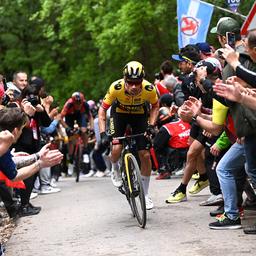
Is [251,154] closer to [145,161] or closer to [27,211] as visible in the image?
[145,161]

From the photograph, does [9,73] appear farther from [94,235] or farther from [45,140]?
[94,235]

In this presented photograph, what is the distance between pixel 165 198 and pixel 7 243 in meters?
3.22

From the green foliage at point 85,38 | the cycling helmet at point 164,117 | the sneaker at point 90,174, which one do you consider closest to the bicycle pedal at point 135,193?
the cycling helmet at point 164,117

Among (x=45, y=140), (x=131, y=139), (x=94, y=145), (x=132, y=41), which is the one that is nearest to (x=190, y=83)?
(x=131, y=139)

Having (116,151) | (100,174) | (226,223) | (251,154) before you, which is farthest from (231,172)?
(100,174)

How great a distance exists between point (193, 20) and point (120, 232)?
7.90 meters

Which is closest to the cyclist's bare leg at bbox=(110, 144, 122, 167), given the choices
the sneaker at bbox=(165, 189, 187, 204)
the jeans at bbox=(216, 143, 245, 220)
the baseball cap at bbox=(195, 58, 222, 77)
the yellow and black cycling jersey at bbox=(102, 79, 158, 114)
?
the yellow and black cycling jersey at bbox=(102, 79, 158, 114)

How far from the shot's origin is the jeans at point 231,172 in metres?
7.72

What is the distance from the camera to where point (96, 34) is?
27.3 m

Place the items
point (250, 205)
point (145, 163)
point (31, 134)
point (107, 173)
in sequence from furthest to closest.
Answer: point (107, 173)
point (31, 134)
point (145, 163)
point (250, 205)

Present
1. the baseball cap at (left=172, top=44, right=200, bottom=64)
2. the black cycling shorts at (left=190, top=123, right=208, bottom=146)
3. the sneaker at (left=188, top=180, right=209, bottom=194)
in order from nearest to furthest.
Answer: the black cycling shorts at (left=190, top=123, right=208, bottom=146) → the baseball cap at (left=172, top=44, right=200, bottom=64) → the sneaker at (left=188, top=180, right=209, bottom=194)

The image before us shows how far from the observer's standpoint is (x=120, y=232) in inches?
329

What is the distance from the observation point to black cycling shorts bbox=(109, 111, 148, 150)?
9734 millimetres

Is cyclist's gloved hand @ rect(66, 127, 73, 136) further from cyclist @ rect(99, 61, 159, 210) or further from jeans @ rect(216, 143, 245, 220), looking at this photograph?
jeans @ rect(216, 143, 245, 220)
